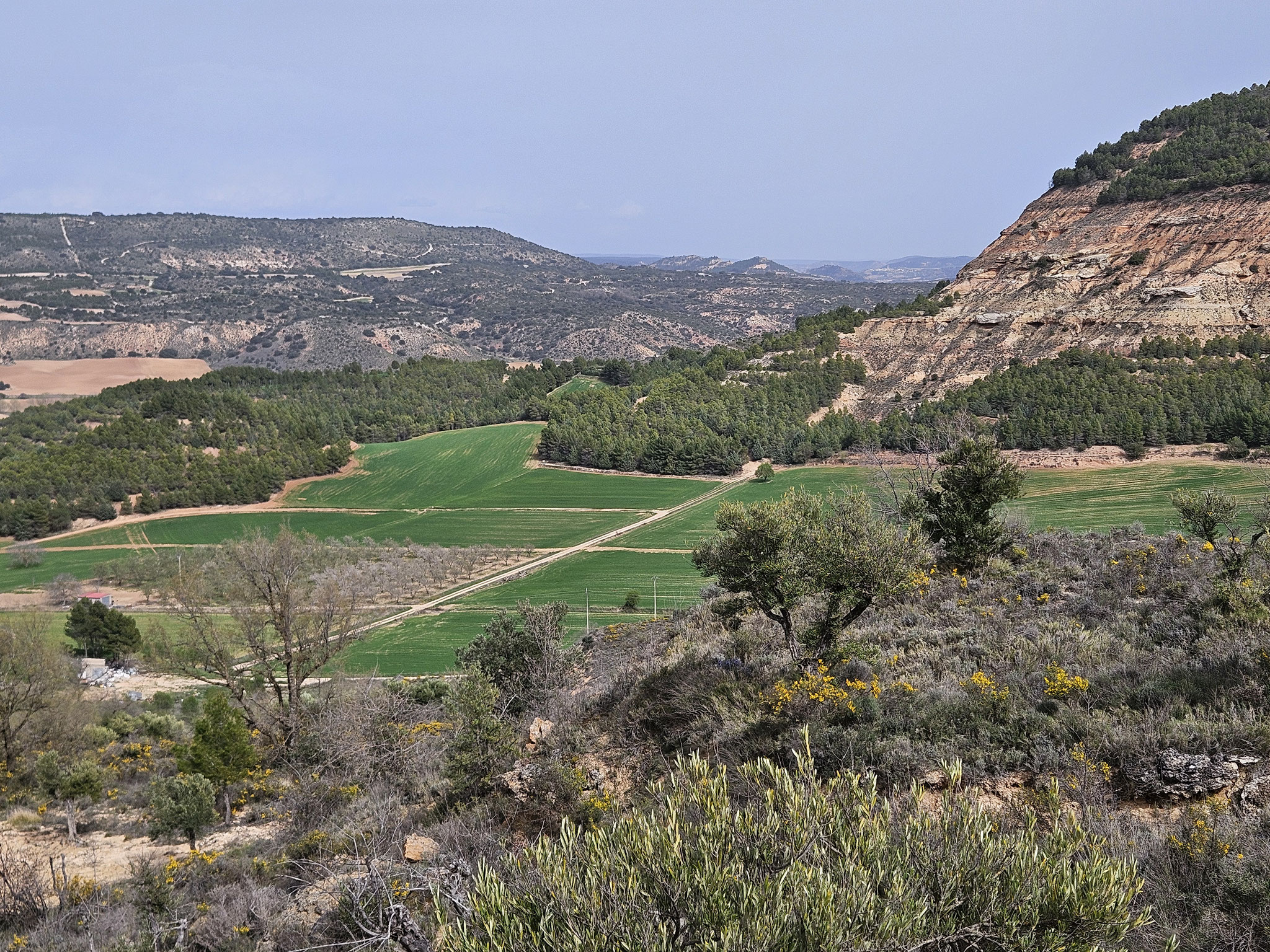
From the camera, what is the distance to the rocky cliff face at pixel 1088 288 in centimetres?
6125

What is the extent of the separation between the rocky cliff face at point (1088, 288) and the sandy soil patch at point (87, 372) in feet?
347

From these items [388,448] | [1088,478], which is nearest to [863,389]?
[1088,478]

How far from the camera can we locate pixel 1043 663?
1255 cm

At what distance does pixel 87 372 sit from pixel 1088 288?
492ft

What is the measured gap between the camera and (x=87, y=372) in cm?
13138

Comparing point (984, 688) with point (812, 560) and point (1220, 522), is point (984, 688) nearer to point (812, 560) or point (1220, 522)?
point (812, 560)

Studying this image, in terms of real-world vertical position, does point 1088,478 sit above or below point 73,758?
above

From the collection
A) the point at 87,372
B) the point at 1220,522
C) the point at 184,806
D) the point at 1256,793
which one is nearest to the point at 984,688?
the point at 1256,793

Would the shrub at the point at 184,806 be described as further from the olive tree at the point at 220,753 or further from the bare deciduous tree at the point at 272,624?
the bare deciduous tree at the point at 272,624

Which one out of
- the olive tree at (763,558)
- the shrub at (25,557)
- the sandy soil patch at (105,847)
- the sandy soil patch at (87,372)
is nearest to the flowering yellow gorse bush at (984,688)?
the olive tree at (763,558)

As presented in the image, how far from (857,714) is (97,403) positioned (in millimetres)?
107377

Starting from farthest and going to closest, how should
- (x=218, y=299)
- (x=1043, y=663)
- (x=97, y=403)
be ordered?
1. (x=218, y=299)
2. (x=97, y=403)
3. (x=1043, y=663)

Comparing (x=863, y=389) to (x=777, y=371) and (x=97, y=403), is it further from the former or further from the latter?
(x=97, y=403)

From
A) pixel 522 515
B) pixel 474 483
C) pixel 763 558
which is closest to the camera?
pixel 763 558
